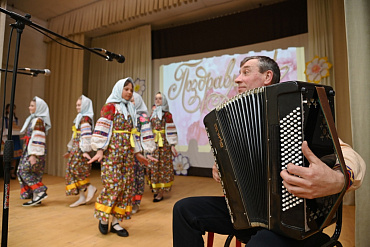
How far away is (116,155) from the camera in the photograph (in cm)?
199

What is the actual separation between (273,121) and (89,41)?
6.48 metres

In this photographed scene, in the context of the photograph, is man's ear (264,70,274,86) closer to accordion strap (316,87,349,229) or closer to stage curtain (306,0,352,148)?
accordion strap (316,87,349,229)

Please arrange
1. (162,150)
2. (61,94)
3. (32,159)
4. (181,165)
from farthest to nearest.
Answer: (61,94) → (181,165) → (162,150) → (32,159)

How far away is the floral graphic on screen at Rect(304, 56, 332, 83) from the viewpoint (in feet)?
11.6

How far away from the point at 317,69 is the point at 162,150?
2.55 m

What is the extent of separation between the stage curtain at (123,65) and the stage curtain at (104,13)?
971mm

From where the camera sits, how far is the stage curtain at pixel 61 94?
5.39 meters

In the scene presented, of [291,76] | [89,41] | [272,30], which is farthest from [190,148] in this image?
[89,41]

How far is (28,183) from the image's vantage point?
9.47 feet

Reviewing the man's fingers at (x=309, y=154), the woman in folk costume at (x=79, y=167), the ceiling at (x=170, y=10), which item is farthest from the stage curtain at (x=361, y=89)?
the ceiling at (x=170, y=10)

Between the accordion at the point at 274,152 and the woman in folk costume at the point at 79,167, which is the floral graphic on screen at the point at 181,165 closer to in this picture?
the woman in folk costume at the point at 79,167

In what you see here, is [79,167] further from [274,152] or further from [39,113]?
[274,152]

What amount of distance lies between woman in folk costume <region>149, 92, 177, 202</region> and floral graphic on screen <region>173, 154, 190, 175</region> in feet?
5.34

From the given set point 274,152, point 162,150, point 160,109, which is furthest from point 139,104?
point 274,152
